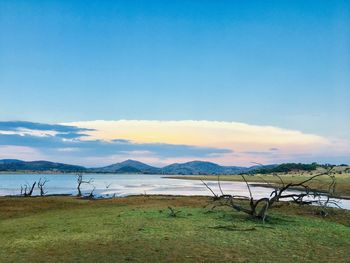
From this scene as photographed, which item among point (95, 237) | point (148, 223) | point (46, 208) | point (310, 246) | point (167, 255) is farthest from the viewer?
point (46, 208)

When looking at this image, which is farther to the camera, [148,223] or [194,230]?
[148,223]

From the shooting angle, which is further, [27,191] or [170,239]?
[27,191]

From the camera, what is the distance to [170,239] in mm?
16234

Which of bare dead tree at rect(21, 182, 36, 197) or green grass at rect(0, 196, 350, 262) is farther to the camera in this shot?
bare dead tree at rect(21, 182, 36, 197)

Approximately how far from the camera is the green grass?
13.3m

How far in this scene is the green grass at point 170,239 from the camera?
43.6ft

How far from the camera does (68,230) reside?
18812 millimetres

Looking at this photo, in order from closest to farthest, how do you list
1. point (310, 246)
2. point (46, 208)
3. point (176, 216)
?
point (310, 246) < point (176, 216) < point (46, 208)

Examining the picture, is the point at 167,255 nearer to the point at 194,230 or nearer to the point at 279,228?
the point at 194,230

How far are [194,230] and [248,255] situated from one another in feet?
17.4

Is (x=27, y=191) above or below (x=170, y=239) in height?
below

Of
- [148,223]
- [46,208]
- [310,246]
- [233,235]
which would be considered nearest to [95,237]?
→ [148,223]

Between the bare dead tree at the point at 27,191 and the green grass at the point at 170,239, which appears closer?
the green grass at the point at 170,239

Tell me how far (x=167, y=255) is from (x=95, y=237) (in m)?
4.70
